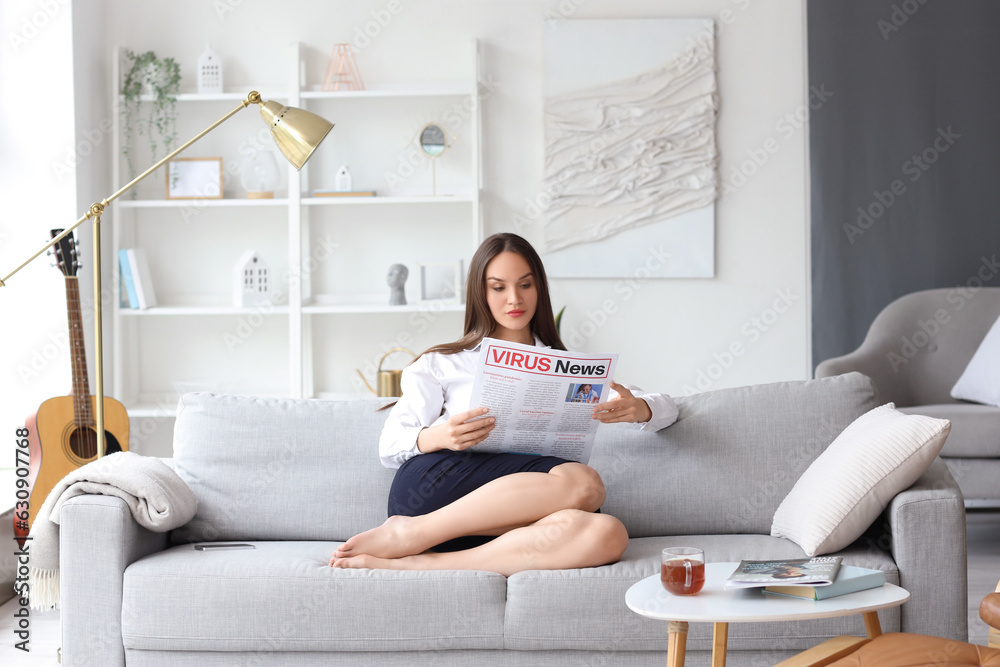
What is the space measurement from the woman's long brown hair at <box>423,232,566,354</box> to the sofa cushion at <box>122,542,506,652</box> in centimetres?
62

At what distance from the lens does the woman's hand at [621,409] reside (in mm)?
2131

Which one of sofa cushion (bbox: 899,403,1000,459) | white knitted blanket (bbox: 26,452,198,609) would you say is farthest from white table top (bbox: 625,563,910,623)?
sofa cushion (bbox: 899,403,1000,459)

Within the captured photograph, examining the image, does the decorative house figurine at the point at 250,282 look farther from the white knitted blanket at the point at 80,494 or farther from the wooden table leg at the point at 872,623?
the wooden table leg at the point at 872,623

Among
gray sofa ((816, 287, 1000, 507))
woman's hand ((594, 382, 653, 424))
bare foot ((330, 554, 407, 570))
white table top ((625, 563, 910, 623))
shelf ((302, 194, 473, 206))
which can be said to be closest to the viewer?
white table top ((625, 563, 910, 623))

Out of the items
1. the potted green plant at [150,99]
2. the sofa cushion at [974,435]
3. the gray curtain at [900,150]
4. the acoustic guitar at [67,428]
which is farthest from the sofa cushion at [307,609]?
the gray curtain at [900,150]

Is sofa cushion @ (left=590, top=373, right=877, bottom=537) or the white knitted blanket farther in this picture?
sofa cushion @ (left=590, top=373, right=877, bottom=537)

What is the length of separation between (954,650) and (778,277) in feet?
9.45

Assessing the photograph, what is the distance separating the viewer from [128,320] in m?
4.26

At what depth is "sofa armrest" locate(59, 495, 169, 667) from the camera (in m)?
1.99

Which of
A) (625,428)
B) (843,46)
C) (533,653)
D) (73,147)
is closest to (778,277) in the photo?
(843,46)

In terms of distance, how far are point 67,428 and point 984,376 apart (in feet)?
10.7

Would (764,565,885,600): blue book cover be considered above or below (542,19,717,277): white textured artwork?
below

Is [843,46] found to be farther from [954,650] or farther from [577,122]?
[954,650]

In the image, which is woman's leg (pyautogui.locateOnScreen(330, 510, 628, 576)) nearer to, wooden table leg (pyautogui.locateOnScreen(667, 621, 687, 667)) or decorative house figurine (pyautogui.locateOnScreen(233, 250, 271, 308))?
wooden table leg (pyautogui.locateOnScreen(667, 621, 687, 667))
